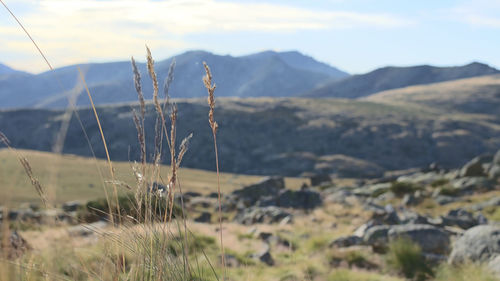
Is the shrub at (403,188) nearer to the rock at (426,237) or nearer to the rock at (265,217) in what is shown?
the rock at (265,217)

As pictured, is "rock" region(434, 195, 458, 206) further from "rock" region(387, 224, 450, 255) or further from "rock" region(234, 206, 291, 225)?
"rock" region(387, 224, 450, 255)

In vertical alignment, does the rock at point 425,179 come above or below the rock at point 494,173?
below

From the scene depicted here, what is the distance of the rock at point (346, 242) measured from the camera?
912cm

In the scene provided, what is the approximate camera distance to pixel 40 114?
118m

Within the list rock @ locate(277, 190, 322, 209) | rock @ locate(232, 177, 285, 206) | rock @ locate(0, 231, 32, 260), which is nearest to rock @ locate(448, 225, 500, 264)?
rock @ locate(0, 231, 32, 260)

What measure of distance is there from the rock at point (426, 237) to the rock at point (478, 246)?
3.01ft

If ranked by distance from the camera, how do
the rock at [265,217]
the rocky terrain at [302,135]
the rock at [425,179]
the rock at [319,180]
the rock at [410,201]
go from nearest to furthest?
1. the rock at [265,217]
2. the rock at [410,201]
3. the rock at [425,179]
4. the rock at [319,180]
5. the rocky terrain at [302,135]

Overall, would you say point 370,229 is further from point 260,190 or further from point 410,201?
point 260,190

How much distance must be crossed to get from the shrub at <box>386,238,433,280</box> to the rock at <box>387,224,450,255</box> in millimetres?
843

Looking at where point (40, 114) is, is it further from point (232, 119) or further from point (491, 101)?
point (491, 101)

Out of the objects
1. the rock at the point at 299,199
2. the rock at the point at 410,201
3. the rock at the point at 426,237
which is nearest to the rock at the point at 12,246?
the rock at the point at 426,237

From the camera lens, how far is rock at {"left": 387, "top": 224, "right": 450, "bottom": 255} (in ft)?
27.0

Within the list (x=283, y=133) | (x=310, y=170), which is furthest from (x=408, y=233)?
(x=283, y=133)

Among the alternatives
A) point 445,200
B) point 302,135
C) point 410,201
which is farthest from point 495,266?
point 302,135
